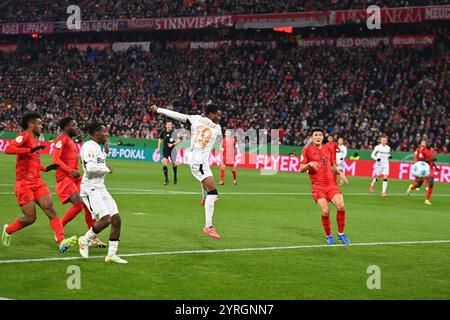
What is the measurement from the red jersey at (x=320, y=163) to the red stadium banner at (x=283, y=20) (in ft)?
120

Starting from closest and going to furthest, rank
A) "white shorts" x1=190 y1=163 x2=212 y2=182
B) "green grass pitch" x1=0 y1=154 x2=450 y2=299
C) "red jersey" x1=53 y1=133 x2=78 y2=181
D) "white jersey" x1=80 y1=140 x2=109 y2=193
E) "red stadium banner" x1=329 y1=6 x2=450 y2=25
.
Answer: "green grass pitch" x1=0 y1=154 x2=450 y2=299 → "white jersey" x1=80 y1=140 x2=109 y2=193 → "red jersey" x1=53 y1=133 x2=78 y2=181 → "white shorts" x1=190 y1=163 x2=212 y2=182 → "red stadium banner" x1=329 y1=6 x2=450 y2=25

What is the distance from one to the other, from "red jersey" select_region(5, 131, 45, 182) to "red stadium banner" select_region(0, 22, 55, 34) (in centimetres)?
5358

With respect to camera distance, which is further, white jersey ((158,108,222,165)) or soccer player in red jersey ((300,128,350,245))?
white jersey ((158,108,222,165))

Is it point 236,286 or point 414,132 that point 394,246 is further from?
point 414,132

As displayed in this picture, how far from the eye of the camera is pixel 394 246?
50.1 ft

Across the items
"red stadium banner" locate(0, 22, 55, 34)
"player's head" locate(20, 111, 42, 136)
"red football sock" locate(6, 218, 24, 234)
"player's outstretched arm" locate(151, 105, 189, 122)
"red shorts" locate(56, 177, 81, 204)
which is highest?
"red stadium banner" locate(0, 22, 55, 34)

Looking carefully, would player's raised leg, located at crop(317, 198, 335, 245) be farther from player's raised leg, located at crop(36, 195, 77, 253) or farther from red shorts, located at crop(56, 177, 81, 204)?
player's raised leg, located at crop(36, 195, 77, 253)

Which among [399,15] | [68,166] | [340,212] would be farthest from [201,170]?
[399,15]

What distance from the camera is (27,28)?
66.4 meters

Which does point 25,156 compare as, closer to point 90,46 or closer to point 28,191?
point 28,191

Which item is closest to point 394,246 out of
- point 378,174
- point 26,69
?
point 378,174

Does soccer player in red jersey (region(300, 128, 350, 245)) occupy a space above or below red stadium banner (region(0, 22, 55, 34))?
below

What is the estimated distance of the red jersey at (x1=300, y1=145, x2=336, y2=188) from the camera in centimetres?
→ 1538

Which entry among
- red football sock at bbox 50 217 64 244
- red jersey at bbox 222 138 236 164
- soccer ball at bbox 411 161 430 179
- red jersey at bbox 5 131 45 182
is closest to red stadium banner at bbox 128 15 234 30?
red jersey at bbox 222 138 236 164
